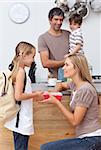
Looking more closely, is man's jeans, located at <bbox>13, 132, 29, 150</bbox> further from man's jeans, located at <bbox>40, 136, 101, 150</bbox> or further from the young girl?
man's jeans, located at <bbox>40, 136, 101, 150</bbox>

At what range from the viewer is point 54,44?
2.75 m

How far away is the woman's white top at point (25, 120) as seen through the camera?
184cm

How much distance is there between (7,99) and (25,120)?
6.4 inches

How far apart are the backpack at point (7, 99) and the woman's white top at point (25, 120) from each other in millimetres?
50

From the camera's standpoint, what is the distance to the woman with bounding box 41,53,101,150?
151 cm

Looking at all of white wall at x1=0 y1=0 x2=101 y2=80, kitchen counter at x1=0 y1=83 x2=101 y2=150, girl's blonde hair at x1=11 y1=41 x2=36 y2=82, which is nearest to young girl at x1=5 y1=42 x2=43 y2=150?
girl's blonde hair at x1=11 y1=41 x2=36 y2=82

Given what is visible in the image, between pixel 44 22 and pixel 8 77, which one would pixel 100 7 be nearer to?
pixel 44 22

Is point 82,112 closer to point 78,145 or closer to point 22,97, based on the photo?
point 78,145

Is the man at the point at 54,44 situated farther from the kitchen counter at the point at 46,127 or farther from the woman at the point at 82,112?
the woman at the point at 82,112

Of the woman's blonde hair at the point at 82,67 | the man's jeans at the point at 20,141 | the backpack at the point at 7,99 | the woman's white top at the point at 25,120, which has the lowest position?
the man's jeans at the point at 20,141

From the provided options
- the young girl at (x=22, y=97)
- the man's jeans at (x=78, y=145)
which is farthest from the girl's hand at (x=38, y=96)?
the man's jeans at (x=78, y=145)

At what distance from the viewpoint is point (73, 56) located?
1.70m

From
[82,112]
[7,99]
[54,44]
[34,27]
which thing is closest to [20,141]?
[7,99]

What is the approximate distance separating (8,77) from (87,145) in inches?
24.4
